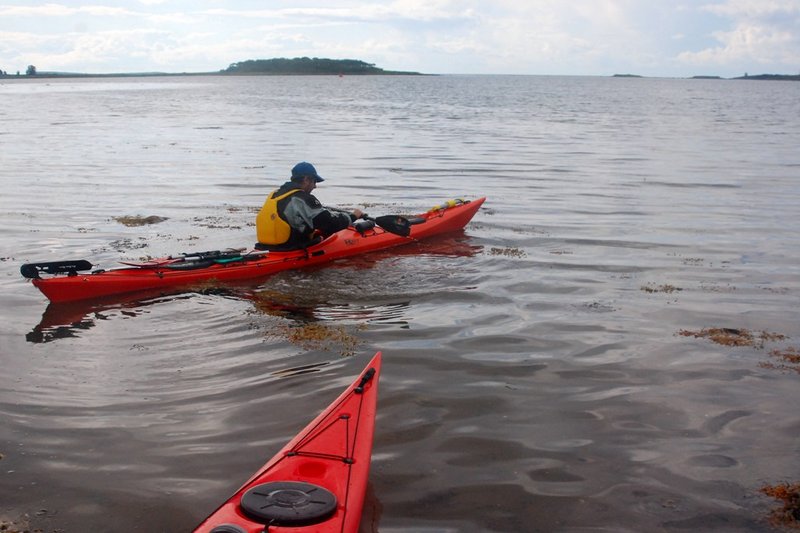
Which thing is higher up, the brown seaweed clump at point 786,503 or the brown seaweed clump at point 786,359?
the brown seaweed clump at point 786,359

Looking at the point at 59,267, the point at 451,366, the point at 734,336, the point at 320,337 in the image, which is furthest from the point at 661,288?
the point at 59,267

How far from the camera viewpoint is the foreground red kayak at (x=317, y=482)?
3.99 m

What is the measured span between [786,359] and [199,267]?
682 centimetres

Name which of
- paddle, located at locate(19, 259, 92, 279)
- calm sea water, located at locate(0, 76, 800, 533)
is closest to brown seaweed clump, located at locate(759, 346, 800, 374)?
calm sea water, located at locate(0, 76, 800, 533)

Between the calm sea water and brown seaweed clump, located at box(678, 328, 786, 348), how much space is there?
6 cm

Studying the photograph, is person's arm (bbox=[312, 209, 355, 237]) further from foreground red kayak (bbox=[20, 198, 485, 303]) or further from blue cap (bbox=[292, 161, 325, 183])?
blue cap (bbox=[292, 161, 325, 183])

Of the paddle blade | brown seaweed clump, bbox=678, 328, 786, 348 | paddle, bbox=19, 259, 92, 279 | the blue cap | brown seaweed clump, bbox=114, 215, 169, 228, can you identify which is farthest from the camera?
brown seaweed clump, bbox=114, 215, 169, 228

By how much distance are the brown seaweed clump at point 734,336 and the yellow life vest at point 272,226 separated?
536cm

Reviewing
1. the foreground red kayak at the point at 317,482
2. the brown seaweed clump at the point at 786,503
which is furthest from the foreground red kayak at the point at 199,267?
the brown seaweed clump at the point at 786,503

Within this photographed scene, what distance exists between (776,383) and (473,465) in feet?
10.3

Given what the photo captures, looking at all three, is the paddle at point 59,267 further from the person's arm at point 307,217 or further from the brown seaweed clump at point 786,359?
the brown seaweed clump at point 786,359

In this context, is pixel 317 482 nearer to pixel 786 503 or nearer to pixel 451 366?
pixel 451 366

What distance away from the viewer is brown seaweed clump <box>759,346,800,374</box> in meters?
7.06

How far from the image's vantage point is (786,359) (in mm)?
7262
